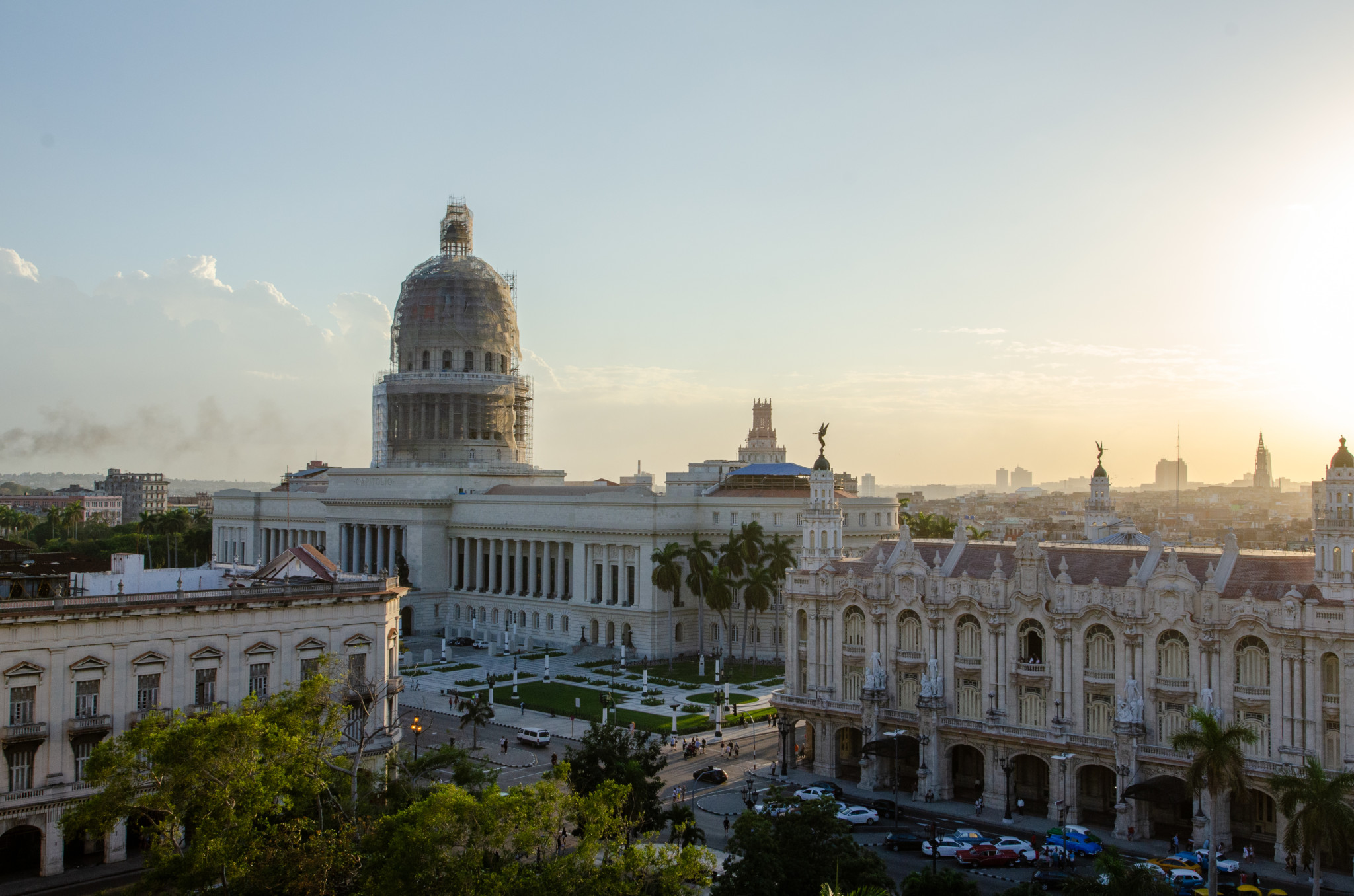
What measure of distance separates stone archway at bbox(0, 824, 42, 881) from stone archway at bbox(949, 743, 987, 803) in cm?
4548

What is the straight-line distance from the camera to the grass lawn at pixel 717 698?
313 ft

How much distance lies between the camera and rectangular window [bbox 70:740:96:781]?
172 feet

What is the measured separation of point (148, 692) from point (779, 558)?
64.0 metres

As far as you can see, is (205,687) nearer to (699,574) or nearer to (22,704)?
(22,704)

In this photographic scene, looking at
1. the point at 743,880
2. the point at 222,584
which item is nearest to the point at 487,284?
the point at 222,584

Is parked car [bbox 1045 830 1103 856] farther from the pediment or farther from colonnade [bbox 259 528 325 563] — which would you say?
colonnade [bbox 259 528 325 563]

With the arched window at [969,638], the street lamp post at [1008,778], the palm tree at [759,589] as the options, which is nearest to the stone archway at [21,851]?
the street lamp post at [1008,778]

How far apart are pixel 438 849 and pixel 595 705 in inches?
2265

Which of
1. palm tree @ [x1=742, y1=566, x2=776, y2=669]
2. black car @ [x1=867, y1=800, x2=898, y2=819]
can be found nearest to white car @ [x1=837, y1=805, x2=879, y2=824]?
black car @ [x1=867, y1=800, x2=898, y2=819]

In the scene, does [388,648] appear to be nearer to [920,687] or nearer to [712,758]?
[712,758]

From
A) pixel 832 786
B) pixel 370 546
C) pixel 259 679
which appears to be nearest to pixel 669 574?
pixel 832 786

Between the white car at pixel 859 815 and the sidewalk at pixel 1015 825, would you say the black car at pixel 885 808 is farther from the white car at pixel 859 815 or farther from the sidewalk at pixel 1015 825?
the white car at pixel 859 815

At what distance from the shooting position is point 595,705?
93.9m

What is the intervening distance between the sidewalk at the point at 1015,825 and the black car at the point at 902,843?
3461 mm
